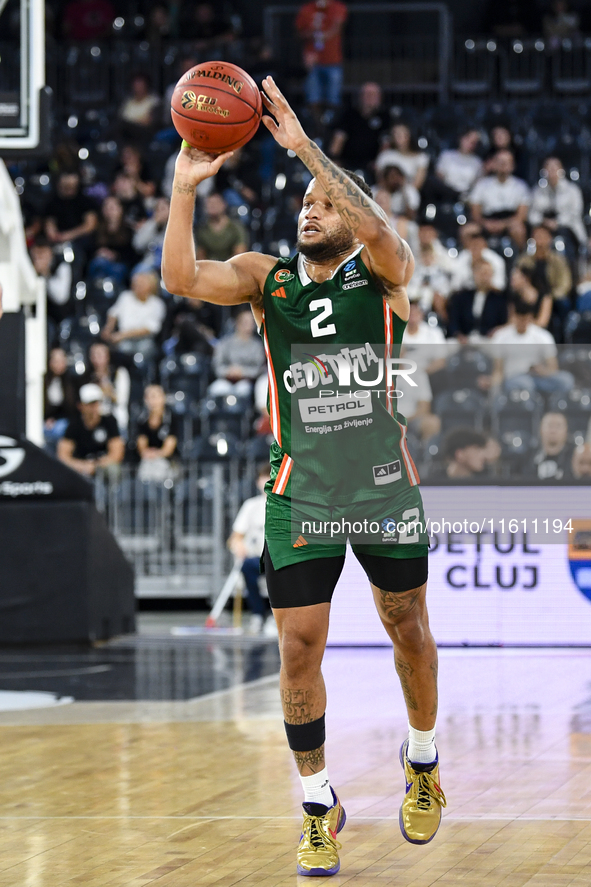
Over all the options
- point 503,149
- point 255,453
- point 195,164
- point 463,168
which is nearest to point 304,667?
point 195,164

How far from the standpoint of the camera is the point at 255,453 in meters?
14.6

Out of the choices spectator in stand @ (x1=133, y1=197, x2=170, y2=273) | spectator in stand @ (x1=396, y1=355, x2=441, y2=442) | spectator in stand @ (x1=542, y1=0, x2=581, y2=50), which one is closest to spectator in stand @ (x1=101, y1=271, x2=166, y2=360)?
spectator in stand @ (x1=133, y1=197, x2=170, y2=273)

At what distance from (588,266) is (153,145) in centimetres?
735

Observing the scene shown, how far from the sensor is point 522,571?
11086mm

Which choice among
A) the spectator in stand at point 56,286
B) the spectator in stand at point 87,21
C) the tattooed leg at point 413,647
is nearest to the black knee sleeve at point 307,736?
the tattooed leg at point 413,647

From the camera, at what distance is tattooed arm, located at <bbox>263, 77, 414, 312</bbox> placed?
444 cm

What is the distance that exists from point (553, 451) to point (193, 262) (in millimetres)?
8280

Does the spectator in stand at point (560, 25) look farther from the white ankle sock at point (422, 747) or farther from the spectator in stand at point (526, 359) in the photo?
the white ankle sock at point (422, 747)

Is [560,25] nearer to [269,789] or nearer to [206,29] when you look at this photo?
[206,29]

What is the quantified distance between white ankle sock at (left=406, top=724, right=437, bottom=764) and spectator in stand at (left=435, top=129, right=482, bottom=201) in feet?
46.8

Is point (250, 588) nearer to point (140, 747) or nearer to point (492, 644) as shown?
point (492, 644)

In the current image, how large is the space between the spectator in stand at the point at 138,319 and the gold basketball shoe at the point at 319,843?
40.6 feet

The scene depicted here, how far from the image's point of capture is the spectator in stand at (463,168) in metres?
18.4

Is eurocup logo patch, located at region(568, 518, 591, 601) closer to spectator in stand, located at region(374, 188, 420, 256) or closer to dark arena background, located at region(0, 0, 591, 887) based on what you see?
dark arena background, located at region(0, 0, 591, 887)
